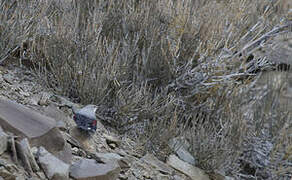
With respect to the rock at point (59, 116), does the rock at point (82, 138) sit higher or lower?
lower

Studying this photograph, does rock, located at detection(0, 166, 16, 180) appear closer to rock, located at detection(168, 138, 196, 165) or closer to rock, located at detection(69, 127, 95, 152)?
rock, located at detection(69, 127, 95, 152)

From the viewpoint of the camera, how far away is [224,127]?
3.69m

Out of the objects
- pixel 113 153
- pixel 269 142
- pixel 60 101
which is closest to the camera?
pixel 113 153

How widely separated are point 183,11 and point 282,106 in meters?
1.52

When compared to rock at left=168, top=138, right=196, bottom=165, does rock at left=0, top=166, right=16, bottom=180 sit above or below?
above

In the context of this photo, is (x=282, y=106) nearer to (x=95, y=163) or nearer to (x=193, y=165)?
(x=193, y=165)

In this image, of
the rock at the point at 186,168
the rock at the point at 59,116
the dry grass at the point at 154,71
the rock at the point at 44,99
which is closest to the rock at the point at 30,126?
the rock at the point at 59,116

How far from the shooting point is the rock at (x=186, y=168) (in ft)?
10.9

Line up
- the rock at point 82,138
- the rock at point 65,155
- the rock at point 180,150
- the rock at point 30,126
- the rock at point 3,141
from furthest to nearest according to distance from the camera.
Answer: the rock at point 180,150
the rock at point 82,138
the rock at point 65,155
the rock at point 30,126
the rock at point 3,141

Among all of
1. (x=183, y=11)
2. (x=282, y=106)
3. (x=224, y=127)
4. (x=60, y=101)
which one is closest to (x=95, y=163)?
(x=60, y=101)

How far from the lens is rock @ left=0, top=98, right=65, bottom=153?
2322 millimetres

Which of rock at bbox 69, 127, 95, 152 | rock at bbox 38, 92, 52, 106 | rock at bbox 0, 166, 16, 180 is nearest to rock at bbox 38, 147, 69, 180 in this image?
rock at bbox 0, 166, 16, 180

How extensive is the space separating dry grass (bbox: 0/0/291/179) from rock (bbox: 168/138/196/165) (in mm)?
70

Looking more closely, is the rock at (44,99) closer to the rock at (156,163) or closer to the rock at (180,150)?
the rock at (156,163)
